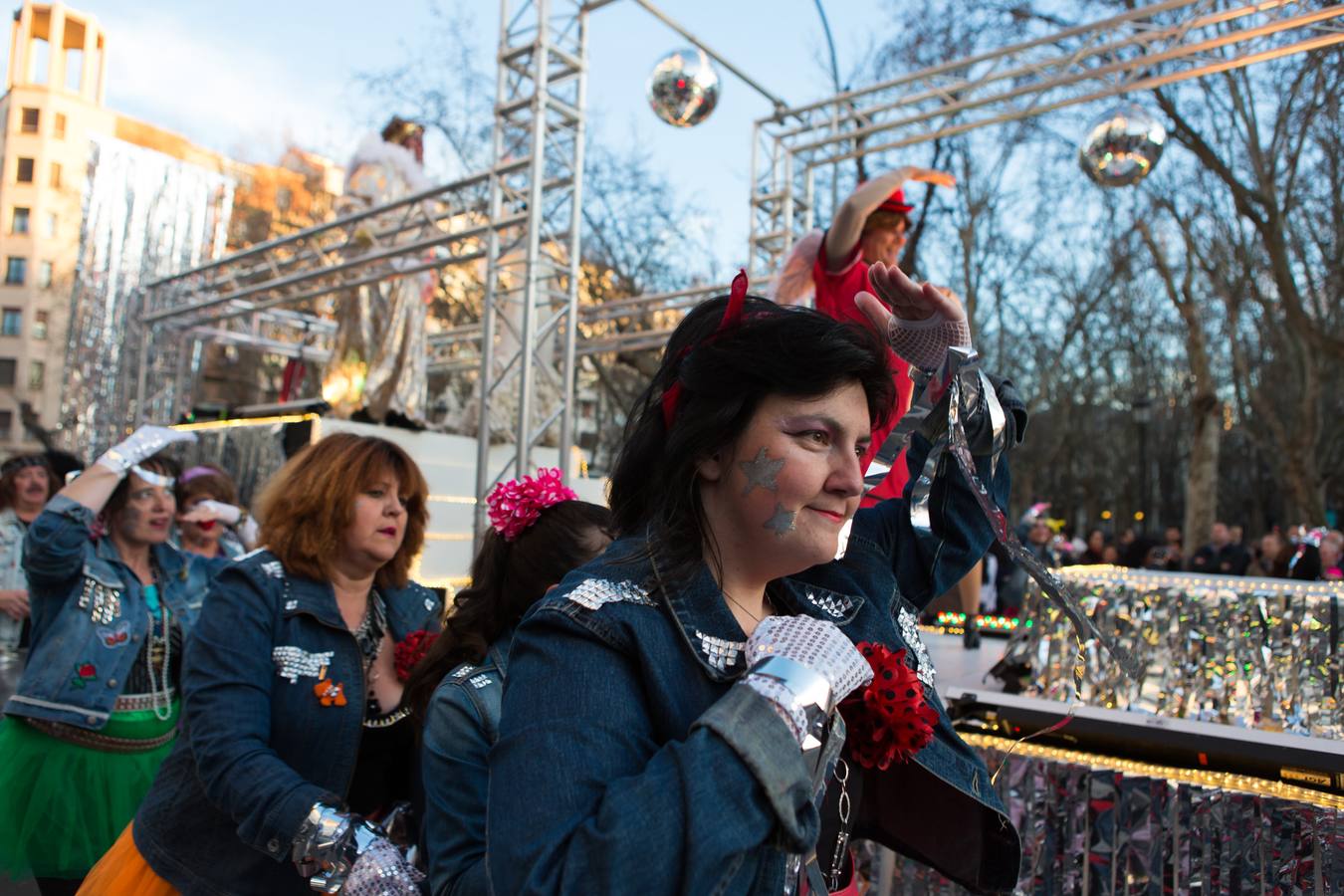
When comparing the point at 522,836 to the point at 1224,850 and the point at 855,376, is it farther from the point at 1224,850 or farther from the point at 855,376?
the point at 1224,850

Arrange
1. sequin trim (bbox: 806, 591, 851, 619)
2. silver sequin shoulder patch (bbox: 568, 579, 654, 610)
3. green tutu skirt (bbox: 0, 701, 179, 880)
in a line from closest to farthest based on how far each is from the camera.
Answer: silver sequin shoulder patch (bbox: 568, 579, 654, 610) < sequin trim (bbox: 806, 591, 851, 619) < green tutu skirt (bbox: 0, 701, 179, 880)

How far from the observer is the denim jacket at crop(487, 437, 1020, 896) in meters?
0.82

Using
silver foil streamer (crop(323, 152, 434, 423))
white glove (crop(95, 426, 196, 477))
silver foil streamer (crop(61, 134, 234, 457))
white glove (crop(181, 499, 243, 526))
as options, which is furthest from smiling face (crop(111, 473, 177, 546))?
silver foil streamer (crop(61, 134, 234, 457))

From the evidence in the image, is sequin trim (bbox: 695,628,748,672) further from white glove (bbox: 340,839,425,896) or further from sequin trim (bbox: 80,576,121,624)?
sequin trim (bbox: 80,576,121,624)

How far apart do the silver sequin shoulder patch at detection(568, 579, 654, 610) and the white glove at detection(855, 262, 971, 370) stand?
602mm

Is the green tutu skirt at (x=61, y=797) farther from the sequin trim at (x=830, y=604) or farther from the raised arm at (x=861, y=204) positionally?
the raised arm at (x=861, y=204)

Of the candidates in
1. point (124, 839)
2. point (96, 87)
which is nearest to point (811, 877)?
point (124, 839)

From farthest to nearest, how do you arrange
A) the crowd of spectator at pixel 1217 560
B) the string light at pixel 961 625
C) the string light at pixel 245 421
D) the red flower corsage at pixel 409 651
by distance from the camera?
the string light at pixel 245 421
the crowd of spectator at pixel 1217 560
the string light at pixel 961 625
the red flower corsage at pixel 409 651

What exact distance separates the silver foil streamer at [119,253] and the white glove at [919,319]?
56.8 ft

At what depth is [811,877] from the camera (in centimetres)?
106

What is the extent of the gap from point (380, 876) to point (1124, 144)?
260 inches

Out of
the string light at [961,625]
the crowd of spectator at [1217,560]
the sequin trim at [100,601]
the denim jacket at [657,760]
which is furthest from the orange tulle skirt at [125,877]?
the crowd of spectator at [1217,560]

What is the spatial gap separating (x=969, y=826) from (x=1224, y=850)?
1.21 m

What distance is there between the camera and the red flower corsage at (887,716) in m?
1.13
